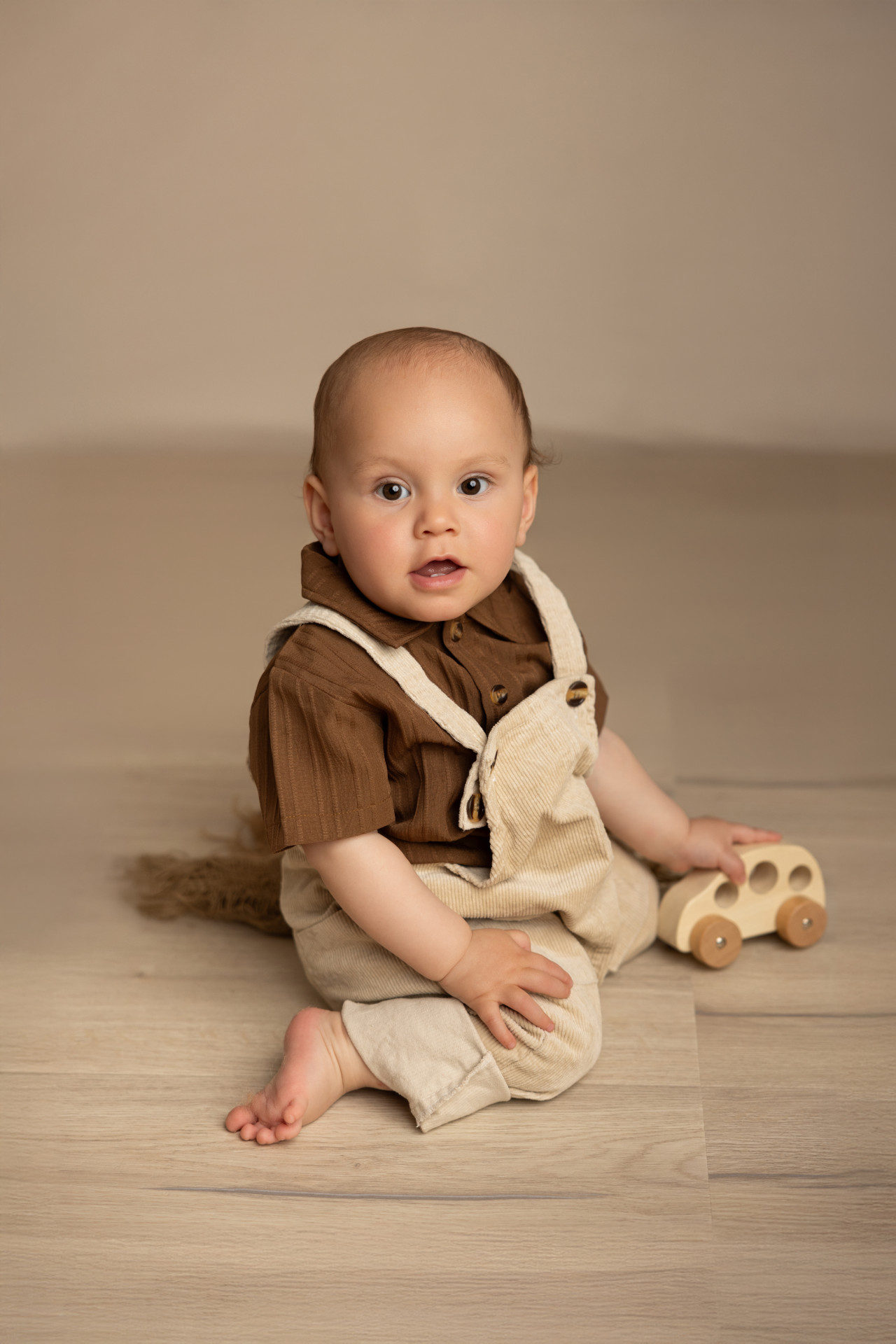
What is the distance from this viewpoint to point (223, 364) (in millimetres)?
2879

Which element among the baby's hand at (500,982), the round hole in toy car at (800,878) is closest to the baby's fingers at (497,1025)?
the baby's hand at (500,982)

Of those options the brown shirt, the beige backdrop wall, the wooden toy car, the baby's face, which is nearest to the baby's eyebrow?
the baby's face

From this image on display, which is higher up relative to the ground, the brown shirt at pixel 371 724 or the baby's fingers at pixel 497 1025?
the brown shirt at pixel 371 724

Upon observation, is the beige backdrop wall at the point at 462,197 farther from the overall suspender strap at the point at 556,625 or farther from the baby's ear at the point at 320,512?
the baby's ear at the point at 320,512

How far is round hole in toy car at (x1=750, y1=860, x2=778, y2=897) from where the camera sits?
124cm

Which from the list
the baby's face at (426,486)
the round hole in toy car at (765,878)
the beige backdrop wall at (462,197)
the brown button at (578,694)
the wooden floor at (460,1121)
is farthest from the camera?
the beige backdrop wall at (462,197)

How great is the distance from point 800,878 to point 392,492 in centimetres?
54

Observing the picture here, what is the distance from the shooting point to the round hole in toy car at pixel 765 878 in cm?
124

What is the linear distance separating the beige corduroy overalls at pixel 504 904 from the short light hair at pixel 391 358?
0.14 metres

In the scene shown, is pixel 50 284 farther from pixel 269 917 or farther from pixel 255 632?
pixel 269 917

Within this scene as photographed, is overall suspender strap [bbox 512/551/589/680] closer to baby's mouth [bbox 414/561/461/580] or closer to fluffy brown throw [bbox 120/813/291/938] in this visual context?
baby's mouth [bbox 414/561/461/580]

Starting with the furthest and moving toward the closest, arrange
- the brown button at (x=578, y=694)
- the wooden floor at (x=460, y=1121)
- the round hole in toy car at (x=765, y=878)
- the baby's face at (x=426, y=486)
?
1. the round hole in toy car at (x=765, y=878)
2. the brown button at (x=578, y=694)
3. the baby's face at (x=426, y=486)
4. the wooden floor at (x=460, y=1121)

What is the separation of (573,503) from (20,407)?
1.14m

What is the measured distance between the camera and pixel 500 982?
1024mm
